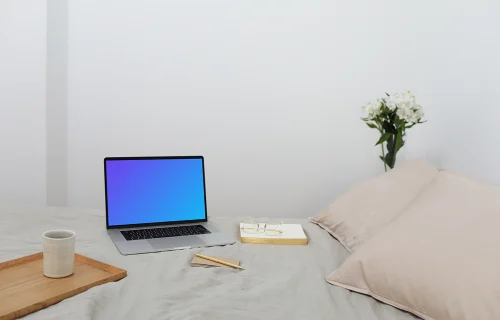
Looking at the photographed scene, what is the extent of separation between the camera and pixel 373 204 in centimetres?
151

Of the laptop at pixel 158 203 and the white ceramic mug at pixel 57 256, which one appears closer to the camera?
the white ceramic mug at pixel 57 256

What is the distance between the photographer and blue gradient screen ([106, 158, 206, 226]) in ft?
5.18

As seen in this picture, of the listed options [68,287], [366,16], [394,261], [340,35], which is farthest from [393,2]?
[68,287]

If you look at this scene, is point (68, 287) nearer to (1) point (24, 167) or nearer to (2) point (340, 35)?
(1) point (24, 167)

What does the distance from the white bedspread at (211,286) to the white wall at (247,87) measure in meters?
0.84

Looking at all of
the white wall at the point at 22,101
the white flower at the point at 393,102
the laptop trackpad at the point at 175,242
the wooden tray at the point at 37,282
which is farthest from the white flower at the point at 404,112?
the white wall at the point at 22,101

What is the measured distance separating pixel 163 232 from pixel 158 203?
5.3 inches

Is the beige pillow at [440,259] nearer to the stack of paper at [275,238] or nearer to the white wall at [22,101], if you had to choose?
the stack of paper at [275,238]

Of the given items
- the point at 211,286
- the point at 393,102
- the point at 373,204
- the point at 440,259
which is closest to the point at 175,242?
the point at 211,286

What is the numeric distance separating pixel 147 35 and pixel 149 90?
0.92ft

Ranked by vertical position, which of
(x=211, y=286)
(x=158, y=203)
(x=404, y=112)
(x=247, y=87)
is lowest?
(x=211, y=286)

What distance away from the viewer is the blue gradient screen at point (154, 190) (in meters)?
1.58

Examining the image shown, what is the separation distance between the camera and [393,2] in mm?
Result: 2223

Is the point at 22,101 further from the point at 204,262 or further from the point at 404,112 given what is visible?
the point at 404,112
